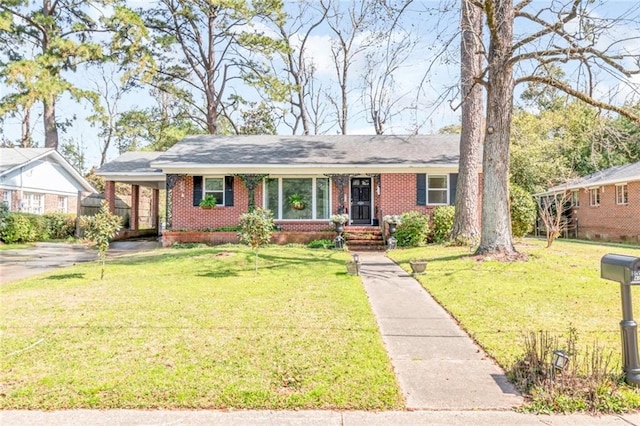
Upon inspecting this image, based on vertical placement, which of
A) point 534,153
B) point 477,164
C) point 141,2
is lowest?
point 477,164

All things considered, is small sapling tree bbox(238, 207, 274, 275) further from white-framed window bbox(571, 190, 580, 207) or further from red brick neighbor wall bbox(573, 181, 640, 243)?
white-framed window bbox(571, 190, 580, 207)

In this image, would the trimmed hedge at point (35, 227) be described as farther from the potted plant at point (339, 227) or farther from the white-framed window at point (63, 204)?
the potted plant at point (339, 227)

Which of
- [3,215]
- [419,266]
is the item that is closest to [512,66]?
[419,266]

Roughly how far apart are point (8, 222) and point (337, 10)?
24.4 metres

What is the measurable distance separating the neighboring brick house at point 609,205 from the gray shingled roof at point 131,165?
19261 millimetres

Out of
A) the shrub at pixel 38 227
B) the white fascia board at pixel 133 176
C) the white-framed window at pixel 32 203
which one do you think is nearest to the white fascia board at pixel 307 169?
the white fascia board at pixel 133 176

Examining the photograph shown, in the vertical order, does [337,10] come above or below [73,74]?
above

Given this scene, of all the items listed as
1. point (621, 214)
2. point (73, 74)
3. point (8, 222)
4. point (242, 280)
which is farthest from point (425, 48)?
point (73, 74)

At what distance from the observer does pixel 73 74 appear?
24.4m

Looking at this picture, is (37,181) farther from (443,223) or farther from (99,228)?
(443,223)

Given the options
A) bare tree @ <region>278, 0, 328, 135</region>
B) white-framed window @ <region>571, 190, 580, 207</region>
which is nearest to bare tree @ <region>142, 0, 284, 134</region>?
bare tree @ <region>278, 0, 328, 135</region>

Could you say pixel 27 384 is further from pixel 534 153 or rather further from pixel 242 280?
pixel 534 153

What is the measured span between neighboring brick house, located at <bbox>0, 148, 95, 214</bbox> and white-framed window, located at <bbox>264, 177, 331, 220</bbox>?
391 inches

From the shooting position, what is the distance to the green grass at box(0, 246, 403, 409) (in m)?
3.42
